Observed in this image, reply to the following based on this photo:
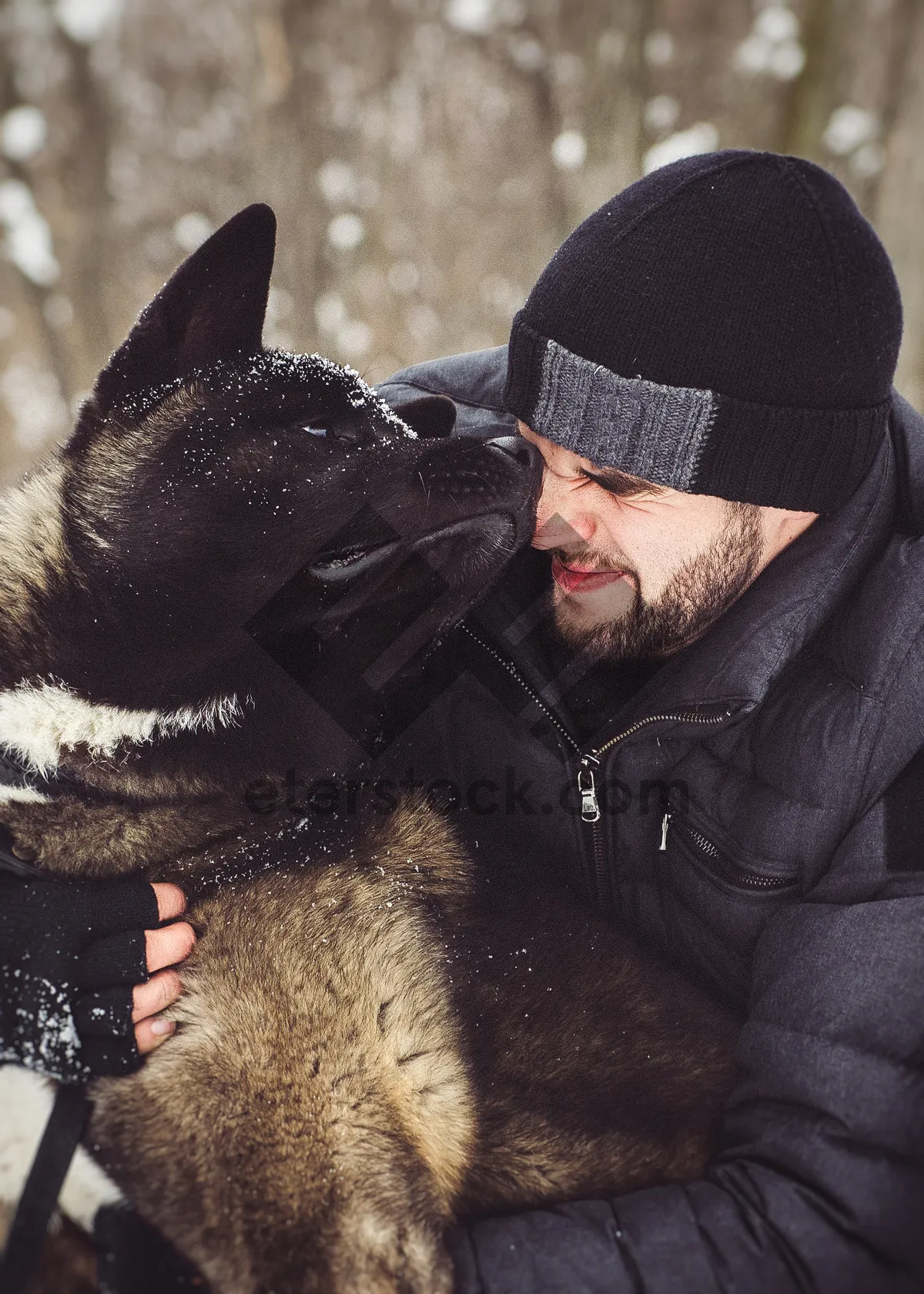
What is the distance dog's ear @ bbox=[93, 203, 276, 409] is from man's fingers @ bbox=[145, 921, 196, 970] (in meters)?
1.02

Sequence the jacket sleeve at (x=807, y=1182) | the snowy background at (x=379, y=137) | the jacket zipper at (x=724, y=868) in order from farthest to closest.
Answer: the snowy background at (x=379, y=137), the jacket zipper at (x=724, y=868), the jacket sleeve at (x=807, y=1182)

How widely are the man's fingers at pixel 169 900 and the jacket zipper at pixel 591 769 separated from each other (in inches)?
30.6

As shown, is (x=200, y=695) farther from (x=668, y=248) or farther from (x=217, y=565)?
(x=668, y=248)

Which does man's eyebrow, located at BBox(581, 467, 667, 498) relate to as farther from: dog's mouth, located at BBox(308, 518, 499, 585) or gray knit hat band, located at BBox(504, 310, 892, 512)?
dog's mouth, located at BBox(308, 518, 499, 585)

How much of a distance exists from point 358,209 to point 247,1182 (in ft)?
13.3

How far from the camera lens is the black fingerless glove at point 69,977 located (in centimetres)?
120

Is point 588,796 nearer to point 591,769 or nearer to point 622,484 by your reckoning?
point 591,769

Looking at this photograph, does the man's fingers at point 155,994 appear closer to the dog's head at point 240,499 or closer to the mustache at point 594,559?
the dog's head at point 240,499

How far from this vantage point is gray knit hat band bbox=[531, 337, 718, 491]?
5.00 feet

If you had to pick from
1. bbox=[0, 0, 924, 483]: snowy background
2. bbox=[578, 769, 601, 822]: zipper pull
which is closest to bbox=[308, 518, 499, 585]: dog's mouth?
bbox=[578, 769, 601, 822]: zipper pull

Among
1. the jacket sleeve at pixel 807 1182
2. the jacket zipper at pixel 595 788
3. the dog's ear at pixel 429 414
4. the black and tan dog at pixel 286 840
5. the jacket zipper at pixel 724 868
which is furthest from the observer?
the dog's ear at pixel 429 414

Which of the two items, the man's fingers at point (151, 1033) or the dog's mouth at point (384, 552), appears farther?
the dog's mouth at point (384, 552)

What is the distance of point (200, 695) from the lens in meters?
1.62

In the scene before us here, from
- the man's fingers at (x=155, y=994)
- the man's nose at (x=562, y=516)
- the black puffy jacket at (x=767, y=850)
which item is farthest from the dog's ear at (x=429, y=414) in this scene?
the man's fingers at (x=155, y=994)
